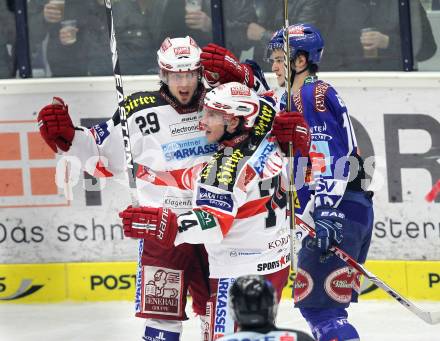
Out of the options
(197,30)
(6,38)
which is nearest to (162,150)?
(197,30)

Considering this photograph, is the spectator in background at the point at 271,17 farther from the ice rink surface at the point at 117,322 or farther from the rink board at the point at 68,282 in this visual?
the ice rink surface at the point at 117,322

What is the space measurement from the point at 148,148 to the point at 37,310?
246 centimetres

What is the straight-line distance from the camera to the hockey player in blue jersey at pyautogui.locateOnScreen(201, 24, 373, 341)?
5957 mm

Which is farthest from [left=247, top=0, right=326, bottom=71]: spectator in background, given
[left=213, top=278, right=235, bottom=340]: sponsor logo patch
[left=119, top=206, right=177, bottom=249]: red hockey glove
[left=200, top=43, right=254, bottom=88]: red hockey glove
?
[left=119, top=206, right=177, bottom=249]: red hockey glove

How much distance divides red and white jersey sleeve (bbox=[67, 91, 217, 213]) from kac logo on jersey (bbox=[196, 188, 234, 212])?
0.62 meters

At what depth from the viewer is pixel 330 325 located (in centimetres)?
600

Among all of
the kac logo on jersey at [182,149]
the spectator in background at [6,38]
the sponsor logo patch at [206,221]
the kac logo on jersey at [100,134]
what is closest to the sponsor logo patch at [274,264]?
the sponsor logo patch at [206,221]

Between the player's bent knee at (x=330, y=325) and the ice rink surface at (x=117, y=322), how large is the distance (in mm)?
1220

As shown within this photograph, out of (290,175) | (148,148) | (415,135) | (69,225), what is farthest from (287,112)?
(69,225)

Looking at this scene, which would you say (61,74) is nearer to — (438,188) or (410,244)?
(410,244)

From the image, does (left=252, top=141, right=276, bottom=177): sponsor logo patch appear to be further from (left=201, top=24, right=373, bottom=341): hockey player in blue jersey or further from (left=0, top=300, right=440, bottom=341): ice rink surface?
(left=0, top=300, right=440, bottom=341): ice rink surface

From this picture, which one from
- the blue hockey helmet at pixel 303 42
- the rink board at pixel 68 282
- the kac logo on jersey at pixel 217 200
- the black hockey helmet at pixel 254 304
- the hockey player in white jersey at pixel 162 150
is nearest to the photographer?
the black hockey helmet at pixel 254 304

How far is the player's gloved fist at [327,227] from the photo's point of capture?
19.4 ft

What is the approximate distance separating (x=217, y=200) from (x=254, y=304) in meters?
1.35
